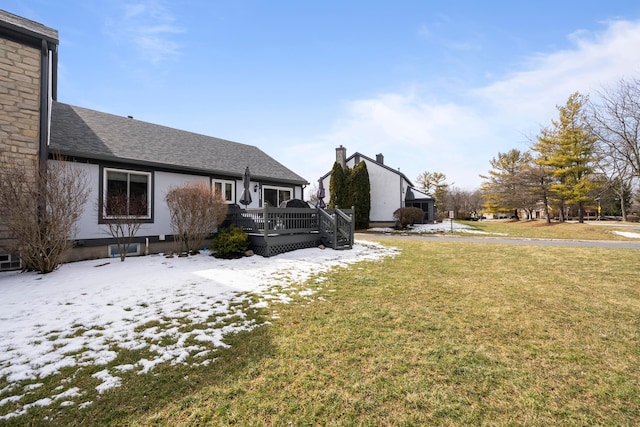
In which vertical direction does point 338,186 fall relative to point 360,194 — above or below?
above

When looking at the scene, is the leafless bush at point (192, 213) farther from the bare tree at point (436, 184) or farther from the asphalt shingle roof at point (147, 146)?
the bare tree at point (436, 184)

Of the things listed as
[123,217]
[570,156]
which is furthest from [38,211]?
[570,156]

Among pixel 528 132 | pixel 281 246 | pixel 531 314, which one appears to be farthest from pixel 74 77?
pixel 528 132

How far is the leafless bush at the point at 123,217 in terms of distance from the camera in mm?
8281

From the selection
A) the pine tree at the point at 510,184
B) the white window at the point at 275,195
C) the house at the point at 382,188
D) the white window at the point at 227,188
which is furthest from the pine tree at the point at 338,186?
the pine tree at the point at 510,184

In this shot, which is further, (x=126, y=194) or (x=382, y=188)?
(x=382, y=188)

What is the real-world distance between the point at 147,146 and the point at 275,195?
604 centimetres

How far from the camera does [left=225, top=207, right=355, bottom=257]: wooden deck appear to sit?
965 centimetres

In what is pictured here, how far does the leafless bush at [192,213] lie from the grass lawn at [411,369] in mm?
5657

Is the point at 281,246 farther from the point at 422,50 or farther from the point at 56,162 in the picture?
the point at 422,50

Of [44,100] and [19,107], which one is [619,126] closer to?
[44,100]

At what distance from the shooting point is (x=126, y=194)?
360 inches

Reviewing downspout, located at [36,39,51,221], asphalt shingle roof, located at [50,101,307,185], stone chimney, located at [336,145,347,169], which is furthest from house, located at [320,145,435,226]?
downspout, located at [36,39,51,221]

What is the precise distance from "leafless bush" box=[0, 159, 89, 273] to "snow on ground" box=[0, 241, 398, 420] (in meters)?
0.50
